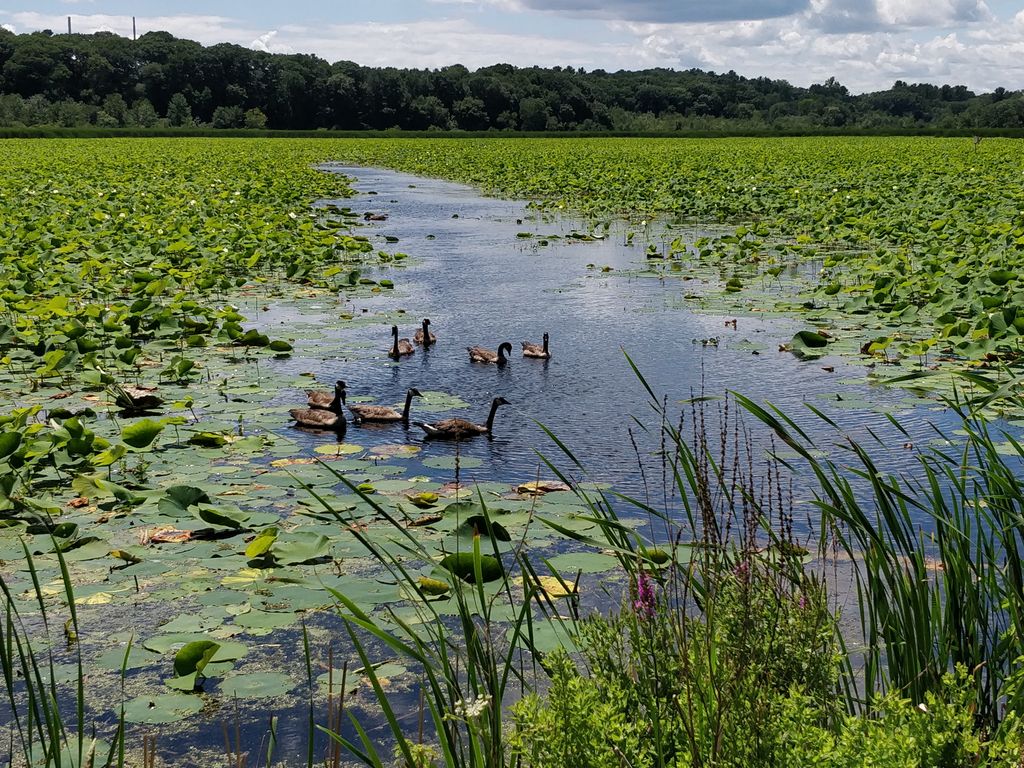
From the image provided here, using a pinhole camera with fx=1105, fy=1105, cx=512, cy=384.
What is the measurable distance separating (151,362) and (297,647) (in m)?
4.38

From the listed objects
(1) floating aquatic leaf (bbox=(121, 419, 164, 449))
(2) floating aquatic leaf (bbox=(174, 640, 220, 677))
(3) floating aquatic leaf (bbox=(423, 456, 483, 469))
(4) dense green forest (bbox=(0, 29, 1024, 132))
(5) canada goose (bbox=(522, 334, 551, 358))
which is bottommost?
(3) floating aquatic leaf (bbox=(423, 456, 483, 469))

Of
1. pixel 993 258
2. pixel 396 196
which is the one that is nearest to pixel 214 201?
pixel 396 196

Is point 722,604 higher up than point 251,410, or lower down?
higher up

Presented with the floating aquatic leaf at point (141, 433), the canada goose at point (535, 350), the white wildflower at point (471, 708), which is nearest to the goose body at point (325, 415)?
the floating aquatic leaf at point (141, 433)

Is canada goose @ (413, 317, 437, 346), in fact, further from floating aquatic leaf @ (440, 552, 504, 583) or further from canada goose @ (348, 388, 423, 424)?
floating aquatic leaf @ (440, 552, 504, 583)

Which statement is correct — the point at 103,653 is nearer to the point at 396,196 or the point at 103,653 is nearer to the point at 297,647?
the point at 297,647

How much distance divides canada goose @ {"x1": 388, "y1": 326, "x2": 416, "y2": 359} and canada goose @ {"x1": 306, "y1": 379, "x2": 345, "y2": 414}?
1.34 meters

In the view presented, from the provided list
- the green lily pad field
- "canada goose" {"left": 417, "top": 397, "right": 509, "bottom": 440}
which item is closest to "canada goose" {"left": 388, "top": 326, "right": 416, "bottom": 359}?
the green lily pad field

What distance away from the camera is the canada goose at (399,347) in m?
7.47

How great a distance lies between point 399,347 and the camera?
24.9 ft

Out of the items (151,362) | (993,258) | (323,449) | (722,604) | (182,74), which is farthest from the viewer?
(182,74)

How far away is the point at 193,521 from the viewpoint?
13.9ft

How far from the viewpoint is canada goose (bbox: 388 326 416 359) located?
7.47 meters

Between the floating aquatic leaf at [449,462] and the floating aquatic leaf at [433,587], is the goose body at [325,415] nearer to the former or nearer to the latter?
the floating aquatic leaf at [449,462]
